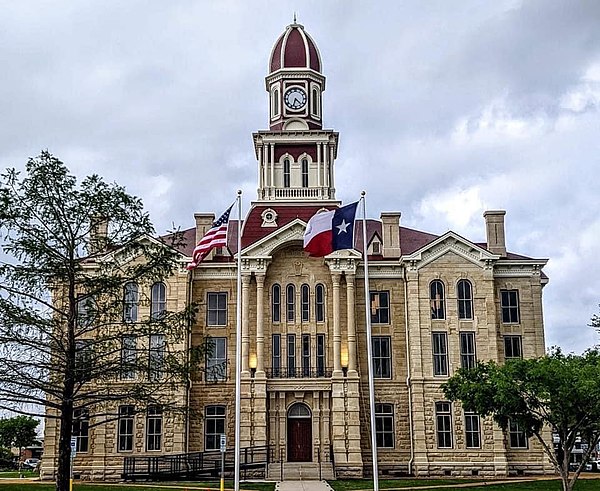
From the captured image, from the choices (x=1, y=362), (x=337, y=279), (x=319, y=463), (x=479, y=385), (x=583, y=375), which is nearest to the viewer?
(x=1, y=362)

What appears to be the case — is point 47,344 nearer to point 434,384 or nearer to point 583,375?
point 583,375

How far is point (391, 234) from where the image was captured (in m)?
47.0

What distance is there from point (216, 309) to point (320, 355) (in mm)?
6218

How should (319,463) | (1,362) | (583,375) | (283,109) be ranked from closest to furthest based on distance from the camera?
(1,362), (583,375), (319,463), (283,109)

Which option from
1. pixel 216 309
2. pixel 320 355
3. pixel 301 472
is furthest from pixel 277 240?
pixel 301 472

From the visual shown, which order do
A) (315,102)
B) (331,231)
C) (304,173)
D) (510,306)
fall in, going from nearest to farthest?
(331,231), (510,306), (304,173), (315,102)

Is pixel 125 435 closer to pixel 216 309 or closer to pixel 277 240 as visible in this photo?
pixel 216 309

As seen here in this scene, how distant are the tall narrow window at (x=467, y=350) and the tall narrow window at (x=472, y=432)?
2.69 meters

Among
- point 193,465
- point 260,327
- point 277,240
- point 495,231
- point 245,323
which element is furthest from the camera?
point 495,231

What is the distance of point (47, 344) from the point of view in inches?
1032

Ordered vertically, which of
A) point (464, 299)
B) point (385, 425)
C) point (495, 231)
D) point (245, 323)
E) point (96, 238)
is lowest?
point (385, 425)

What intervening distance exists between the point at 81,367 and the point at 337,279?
67.0ft

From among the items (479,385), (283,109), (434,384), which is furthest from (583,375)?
(283,109)

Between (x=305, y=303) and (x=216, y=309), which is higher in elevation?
(x=305, y=303)
